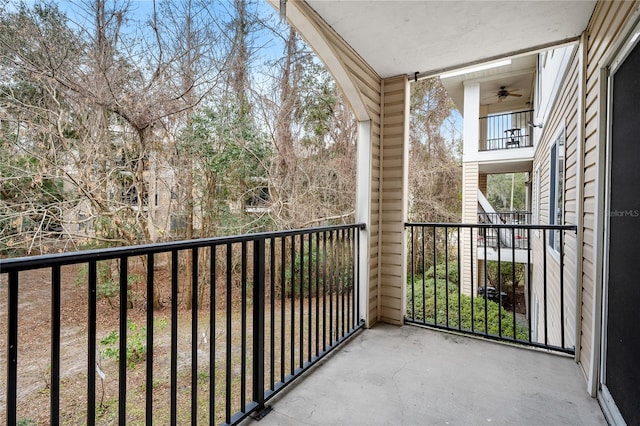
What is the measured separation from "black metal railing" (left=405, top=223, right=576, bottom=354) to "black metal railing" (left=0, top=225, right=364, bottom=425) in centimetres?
100

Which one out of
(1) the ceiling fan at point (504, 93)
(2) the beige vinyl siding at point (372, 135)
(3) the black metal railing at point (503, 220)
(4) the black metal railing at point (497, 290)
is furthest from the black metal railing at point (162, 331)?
(1) the ceiling fan at point (504, 93)

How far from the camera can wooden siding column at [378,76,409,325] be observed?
3.17 m

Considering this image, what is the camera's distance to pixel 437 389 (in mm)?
2035

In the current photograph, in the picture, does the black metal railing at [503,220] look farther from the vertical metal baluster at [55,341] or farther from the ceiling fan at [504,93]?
the vertical metal baluster at [55,341]

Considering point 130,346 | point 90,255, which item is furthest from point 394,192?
point 130,346

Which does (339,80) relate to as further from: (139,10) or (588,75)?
(139,10)

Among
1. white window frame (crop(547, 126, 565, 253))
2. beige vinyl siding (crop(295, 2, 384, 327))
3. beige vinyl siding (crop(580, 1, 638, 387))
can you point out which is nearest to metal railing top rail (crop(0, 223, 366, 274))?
beige vinyl siding (crop(295, 2, 384, 327))

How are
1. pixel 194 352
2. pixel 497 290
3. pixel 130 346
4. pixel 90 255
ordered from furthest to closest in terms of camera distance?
pixel 497 290 < pixel 130 346 < pixel 194 352 < pixel 90 255

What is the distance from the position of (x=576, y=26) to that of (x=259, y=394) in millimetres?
3272

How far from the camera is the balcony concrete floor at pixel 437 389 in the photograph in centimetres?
176

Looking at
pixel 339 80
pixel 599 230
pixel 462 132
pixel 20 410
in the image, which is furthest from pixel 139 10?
pixel 462 132

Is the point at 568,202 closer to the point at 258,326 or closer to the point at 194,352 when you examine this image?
the point at 258,326

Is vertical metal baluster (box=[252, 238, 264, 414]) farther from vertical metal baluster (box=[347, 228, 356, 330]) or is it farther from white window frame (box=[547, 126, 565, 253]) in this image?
white window frame (box=[547, 126, 565, 253])

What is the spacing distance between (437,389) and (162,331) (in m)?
3.67
